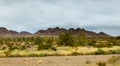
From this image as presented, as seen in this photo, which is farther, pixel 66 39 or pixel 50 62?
pixel 66 39

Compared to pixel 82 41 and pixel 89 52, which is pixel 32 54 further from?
pixel 82 41

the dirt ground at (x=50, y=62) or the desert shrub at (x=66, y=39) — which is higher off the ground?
the desert shrub at (x=66, y=39)

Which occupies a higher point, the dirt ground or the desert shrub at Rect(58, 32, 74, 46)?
the desert shrub at Rect(58, 32, 74, 46)

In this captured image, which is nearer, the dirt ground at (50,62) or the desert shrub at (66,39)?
the dirt ground at (50,62)

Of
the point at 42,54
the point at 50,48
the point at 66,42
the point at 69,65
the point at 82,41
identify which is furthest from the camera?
the point at 82,41

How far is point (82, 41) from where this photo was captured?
94000 millimetres

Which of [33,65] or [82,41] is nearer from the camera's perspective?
[33,65]

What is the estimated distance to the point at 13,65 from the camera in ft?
129

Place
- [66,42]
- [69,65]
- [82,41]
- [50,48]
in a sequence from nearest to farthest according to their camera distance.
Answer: [69,65]
[50,48]
[66,42]
[82,41]

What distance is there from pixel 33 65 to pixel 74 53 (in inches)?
770

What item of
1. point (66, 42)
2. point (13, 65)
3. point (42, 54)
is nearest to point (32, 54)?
point (42, 54)

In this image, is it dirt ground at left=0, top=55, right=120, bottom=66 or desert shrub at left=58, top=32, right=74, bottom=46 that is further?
desert shrub at left=58, top=32, right=74, bottom=46

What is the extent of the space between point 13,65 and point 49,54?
56.8ft

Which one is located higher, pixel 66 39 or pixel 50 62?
pixel 66 39
